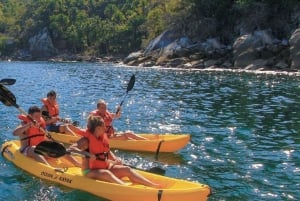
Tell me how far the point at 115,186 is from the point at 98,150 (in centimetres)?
84

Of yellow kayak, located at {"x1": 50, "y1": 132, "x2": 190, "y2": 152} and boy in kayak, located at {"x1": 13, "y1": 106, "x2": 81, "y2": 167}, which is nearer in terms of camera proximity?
boy in kayak, located at {"x1": 13, "y1": 106, "x2": 81, "y2": 167}

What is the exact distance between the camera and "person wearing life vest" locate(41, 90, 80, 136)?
572 inches

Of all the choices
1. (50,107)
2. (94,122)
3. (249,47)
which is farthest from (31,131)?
(249,47)

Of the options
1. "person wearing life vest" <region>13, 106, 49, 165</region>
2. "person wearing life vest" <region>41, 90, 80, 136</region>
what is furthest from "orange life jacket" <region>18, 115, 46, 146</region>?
"person wearing life vest" <region>41, 90, 80, 136</region>

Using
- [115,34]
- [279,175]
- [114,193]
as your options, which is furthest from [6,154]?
[115,34]

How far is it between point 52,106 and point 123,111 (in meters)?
6.71

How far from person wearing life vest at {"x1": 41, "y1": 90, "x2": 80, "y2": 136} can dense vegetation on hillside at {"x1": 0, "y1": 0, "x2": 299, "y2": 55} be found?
4252 cm

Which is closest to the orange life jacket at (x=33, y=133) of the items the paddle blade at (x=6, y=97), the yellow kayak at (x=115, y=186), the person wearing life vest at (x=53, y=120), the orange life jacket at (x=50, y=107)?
the yellow kayak at (x=115, y=186)

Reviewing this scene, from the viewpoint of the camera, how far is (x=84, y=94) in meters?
27.9

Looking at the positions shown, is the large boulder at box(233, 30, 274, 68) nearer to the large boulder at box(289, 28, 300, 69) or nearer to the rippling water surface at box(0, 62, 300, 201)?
the large boulder at box(289, 28, 300, 69)

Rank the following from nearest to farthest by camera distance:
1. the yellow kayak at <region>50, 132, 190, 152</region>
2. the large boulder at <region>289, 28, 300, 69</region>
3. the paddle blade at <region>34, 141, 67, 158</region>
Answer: the paddle blade at <region>34, 141, 67, 158</region>, the yellow kayak at <region>50, 132, 190, 152</region>, the large boulder at <region>289, 28, 300, 69</region>

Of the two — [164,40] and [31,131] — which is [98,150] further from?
[164,40]

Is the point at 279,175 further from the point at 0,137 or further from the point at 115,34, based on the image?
the point at 115,34

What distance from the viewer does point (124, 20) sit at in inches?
3873
